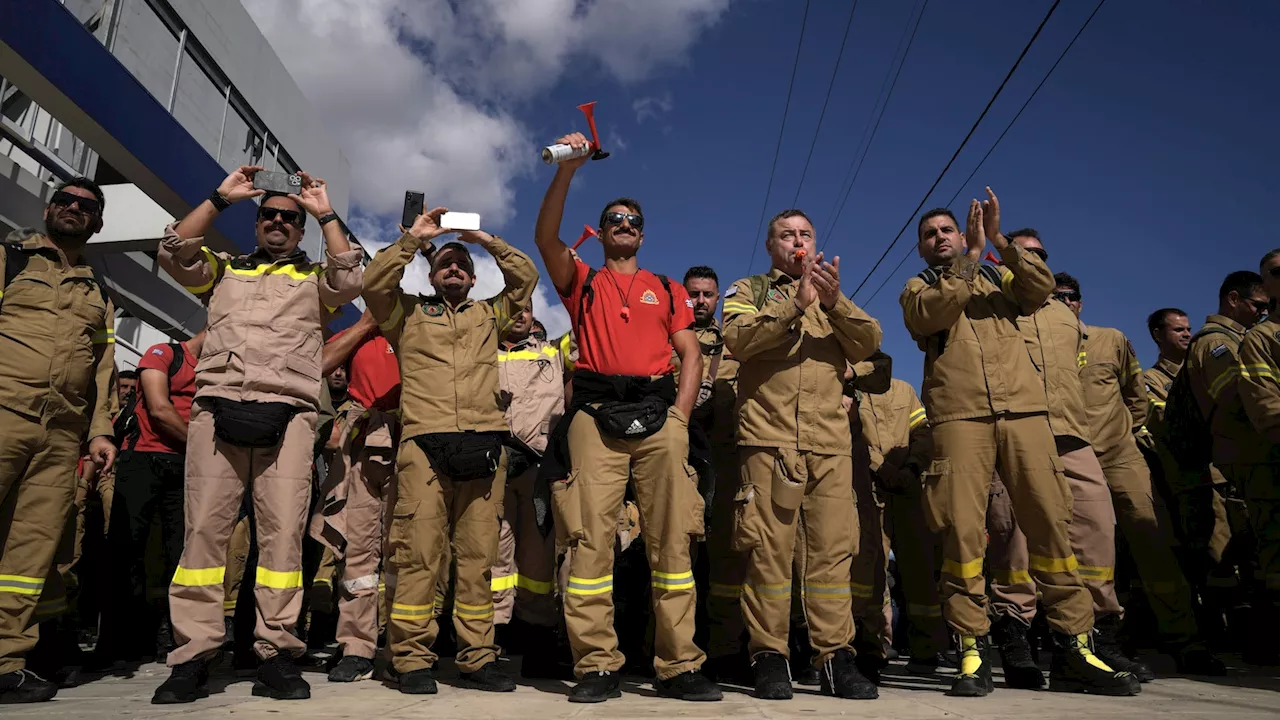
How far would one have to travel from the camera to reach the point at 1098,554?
4.14 metres

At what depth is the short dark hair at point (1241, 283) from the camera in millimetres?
5367

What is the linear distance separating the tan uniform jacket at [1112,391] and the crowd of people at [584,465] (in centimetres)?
10

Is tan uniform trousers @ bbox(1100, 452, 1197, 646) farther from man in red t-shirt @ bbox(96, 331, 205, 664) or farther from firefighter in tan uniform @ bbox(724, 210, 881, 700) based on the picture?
man in red t-shirt @ bbox(96, 331, 205, 664)

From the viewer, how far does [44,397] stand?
3.57 metres

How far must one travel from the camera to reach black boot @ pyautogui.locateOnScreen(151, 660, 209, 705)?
3006 millimetres

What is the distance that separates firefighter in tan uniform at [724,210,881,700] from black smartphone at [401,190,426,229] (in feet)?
5.61

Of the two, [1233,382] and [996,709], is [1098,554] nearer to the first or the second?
[1233,382]

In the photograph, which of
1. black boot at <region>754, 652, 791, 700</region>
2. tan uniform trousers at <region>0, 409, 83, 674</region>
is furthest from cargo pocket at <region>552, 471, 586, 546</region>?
tan uniform trousers at <region>0, 409, 83, 674</region>

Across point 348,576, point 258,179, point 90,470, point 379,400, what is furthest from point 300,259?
point 90,470

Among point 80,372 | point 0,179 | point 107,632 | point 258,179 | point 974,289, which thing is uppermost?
point 0,179

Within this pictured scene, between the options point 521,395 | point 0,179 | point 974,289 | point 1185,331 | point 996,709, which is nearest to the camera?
point 996,709

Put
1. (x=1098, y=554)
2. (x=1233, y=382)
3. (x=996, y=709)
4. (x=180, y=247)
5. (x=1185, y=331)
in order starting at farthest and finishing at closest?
(x=1185, y=331) < (x=1233, y=382) < (x=1098, y=554) < (x=180, y=247) < (x=996, y=709)

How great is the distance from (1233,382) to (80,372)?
6.46m

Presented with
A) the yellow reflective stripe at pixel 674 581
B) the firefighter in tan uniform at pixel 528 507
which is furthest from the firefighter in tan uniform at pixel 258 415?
the yellow reflective stripe at pixel 674 581
